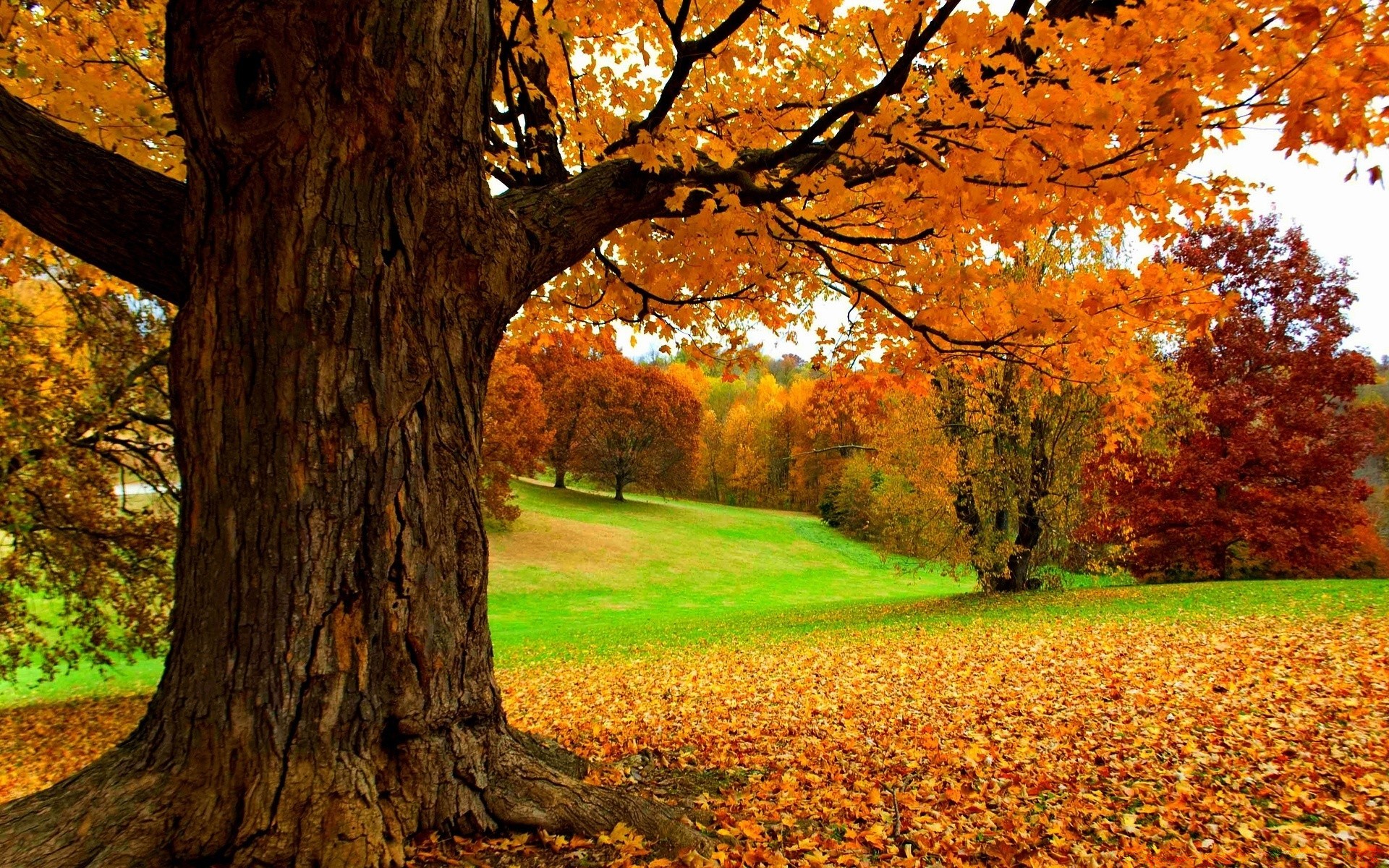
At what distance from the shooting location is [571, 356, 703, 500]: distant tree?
3891cm

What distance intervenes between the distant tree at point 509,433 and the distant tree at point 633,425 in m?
5.17

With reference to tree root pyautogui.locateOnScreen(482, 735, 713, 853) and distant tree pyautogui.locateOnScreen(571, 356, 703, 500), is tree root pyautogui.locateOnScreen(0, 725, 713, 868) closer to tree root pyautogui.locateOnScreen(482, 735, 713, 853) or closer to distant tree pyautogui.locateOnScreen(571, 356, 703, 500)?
tree root pyautogui.locateOnScreen(482, 735, 713, 853)

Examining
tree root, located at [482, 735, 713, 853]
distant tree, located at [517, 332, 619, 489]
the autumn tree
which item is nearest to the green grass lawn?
distant tree, located at [517, 332, 619, 489]

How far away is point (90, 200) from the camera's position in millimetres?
2645

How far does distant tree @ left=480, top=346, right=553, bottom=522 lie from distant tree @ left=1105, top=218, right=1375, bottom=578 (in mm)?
19424

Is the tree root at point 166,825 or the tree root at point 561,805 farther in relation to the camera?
the tree root at point 561,805

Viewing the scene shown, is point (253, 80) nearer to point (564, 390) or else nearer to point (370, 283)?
point (370, 283)

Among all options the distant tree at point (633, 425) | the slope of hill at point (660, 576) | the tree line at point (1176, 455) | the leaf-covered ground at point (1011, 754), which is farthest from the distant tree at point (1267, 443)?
the distant tree at point (633, 425)

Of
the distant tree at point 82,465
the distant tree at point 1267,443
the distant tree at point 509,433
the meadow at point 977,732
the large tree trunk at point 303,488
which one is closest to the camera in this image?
the large tree trunk at point 303,488

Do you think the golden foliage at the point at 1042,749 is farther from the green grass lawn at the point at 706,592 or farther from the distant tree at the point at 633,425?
the distant tree at the point at 633,425

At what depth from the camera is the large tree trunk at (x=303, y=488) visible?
233 centimetres

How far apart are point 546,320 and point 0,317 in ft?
20.7

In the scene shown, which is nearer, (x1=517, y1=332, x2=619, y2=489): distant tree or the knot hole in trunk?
the knot hole in trunk

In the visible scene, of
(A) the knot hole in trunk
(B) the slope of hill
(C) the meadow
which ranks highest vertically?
(A) the knot hole in trunk
